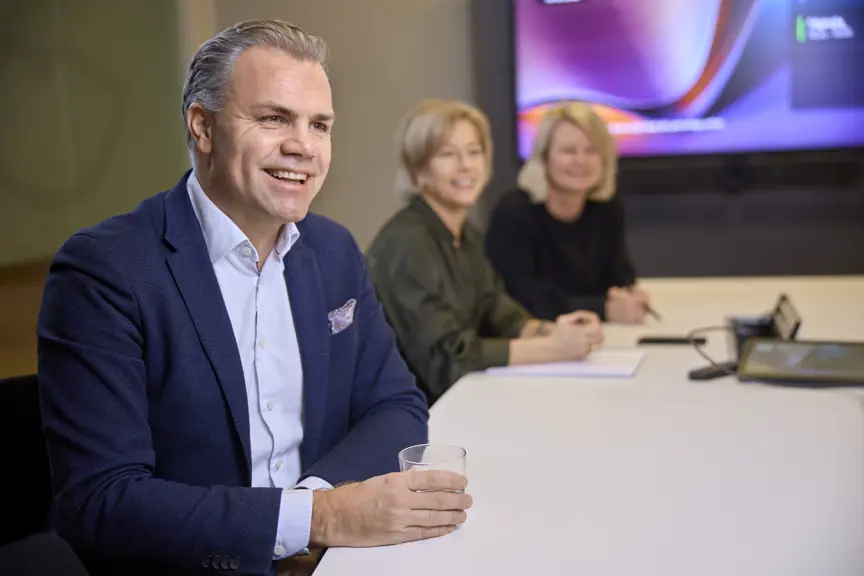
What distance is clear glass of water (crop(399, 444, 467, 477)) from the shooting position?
4.09ft

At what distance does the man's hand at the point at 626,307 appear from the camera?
2941 mm

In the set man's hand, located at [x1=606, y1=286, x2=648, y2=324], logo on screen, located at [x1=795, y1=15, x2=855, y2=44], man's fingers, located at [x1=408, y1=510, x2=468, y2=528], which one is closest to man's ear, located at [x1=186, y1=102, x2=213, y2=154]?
man's fingers, located at [x1=408, y1=510, x2=468, y2=528]

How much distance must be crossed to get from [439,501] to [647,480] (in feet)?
1.28

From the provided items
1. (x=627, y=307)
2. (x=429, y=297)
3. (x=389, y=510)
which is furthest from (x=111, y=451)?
(x=627, y=307)

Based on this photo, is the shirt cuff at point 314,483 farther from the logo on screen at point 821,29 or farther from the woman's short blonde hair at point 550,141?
the logo on screen at point 821,29

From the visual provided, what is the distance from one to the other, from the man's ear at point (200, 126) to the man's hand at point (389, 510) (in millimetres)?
524

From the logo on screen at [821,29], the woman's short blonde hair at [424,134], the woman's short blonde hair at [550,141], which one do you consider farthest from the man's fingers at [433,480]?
the logo on screen at [821,29]

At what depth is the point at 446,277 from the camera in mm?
2396

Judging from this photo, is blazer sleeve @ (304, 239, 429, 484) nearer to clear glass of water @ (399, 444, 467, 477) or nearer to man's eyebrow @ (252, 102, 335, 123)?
clear glass of water @ (399, 444, 467, 477)

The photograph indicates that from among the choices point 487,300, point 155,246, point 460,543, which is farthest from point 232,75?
point 487,300

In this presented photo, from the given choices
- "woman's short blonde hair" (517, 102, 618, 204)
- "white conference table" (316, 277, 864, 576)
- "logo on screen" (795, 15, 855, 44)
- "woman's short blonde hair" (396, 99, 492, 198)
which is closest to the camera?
"white conference table" (316, 277, 864, 576)

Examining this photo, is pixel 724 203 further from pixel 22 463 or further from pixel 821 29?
pixel 22 463

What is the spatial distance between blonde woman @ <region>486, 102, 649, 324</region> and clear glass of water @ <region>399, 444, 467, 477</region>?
1.95 m

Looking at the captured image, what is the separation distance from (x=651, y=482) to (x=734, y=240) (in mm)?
3065
